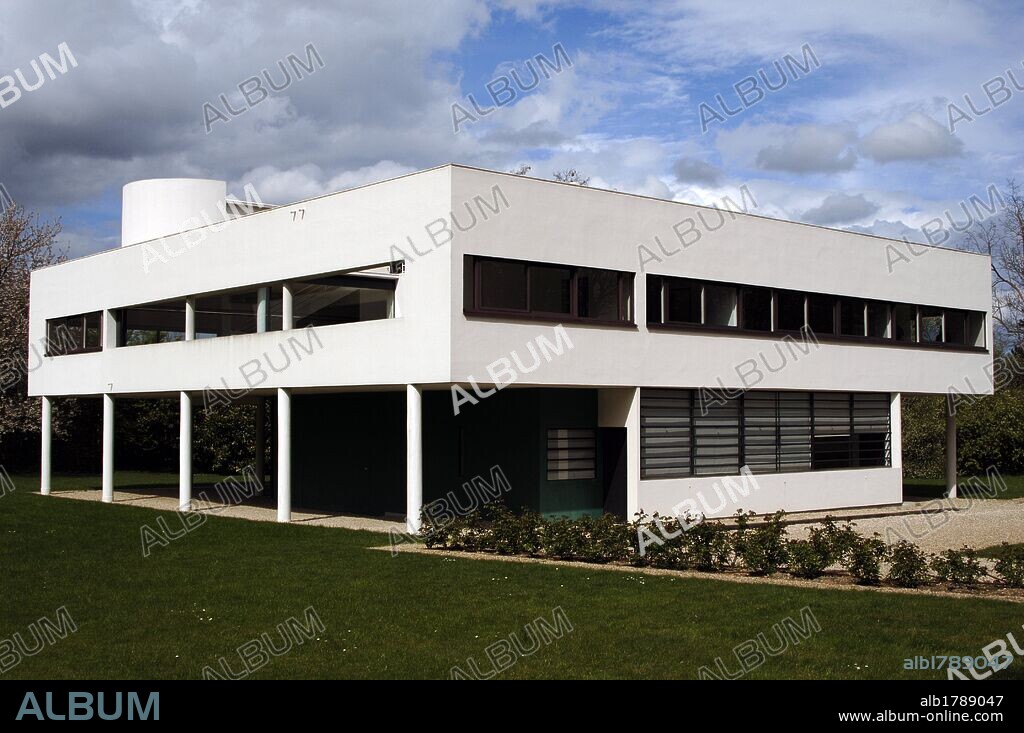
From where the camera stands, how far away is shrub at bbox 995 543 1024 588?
41.0 feet

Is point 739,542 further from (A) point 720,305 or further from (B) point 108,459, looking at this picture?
(B) point 108,459

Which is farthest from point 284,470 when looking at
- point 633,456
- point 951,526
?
point 951,526

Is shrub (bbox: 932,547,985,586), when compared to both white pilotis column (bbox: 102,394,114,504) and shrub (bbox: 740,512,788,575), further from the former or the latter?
white pilotis column (bbox: 102,394,114,504)

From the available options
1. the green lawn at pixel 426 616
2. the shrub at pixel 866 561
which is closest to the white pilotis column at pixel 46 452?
the green lawn at pixel 426 616

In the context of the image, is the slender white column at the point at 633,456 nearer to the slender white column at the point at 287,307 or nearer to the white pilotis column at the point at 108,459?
the slender white column at the point at 287,307

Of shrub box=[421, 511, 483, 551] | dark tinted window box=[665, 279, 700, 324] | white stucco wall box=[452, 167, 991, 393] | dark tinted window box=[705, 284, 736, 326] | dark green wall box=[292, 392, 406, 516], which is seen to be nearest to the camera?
shrub box=[421, 511, 483, 551]

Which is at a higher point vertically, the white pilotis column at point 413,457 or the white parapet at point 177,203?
the white parapet at point 177,203

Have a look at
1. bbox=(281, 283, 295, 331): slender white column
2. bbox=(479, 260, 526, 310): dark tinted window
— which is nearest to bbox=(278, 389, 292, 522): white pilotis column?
bbox=(281, 283, 295, 331): slender white column

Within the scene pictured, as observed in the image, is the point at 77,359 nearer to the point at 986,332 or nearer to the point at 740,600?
the point at 740,600

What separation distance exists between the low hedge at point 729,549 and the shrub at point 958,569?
12 millimetres

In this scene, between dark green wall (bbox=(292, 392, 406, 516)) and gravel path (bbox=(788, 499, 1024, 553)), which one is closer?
gravel path (bbox=(788, 499, 1024, 553))

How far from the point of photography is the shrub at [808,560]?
1353 cm

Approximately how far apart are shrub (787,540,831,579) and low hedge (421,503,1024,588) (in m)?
0.01
